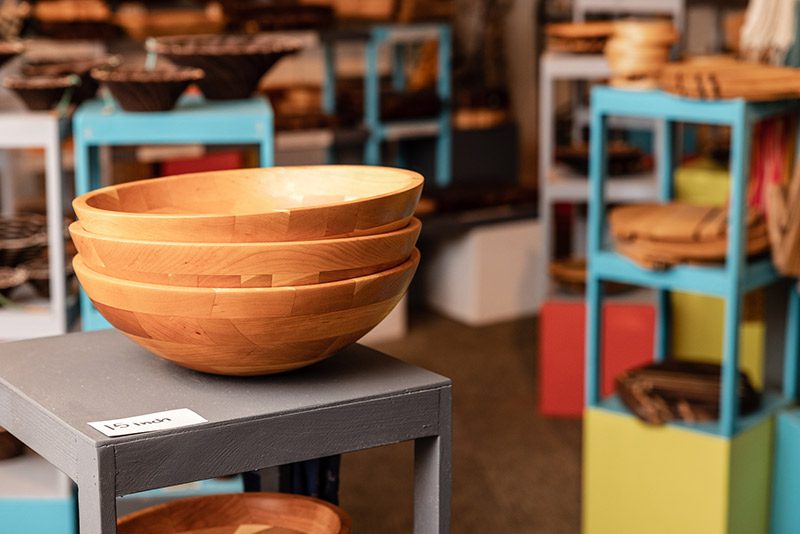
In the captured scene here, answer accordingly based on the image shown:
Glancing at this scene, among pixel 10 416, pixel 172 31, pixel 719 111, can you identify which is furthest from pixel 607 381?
pixel 10 416

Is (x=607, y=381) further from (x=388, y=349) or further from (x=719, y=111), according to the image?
(x=719, y=111)

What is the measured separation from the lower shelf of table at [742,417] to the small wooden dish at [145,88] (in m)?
1.17

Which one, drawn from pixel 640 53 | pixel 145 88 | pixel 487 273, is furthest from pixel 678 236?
pixel 487 273

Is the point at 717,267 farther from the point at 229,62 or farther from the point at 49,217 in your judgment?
the point at 49,217

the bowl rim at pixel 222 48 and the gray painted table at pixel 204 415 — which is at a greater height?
the bowl rim at pixel 222 48

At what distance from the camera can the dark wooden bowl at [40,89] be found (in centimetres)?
255

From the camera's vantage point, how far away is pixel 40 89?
2.58 metres

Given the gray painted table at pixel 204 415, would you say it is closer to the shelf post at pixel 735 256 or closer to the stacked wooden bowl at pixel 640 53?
the shelf post at pixel 735 256

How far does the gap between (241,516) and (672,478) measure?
1.40m

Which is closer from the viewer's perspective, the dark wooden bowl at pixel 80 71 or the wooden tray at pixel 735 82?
the wooden tray at pixel 735 82

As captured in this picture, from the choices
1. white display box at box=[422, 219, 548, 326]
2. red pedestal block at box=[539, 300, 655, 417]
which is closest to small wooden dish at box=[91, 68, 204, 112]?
red pedestal block at box=[539, 300, 655, 417]

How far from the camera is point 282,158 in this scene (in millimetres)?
5527

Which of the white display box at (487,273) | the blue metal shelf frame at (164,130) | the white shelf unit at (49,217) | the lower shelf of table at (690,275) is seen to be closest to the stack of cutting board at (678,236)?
the lower shelf of table at (690,275)

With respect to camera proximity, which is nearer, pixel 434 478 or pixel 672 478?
pixel 434 478
